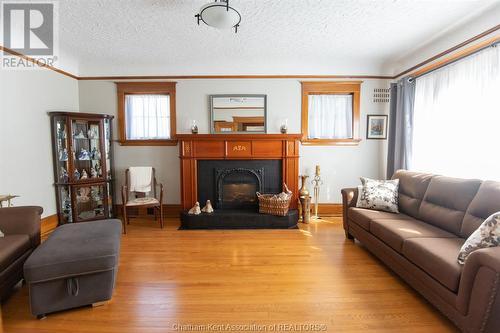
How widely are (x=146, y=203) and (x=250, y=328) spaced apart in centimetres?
256

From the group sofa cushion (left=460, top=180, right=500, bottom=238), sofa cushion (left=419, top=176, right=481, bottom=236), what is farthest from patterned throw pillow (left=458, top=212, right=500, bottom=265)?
sofa cushion (left=419, top=176, right=481, bottom=236)

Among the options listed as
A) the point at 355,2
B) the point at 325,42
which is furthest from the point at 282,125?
the point at 355,2

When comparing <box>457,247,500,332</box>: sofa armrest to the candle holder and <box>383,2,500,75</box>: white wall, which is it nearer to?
<box>383,2,500,75</box>: white wall

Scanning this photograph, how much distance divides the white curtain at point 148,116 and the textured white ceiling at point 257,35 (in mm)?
439

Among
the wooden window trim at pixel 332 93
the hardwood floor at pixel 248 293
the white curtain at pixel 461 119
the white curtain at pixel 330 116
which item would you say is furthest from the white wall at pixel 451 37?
the hardwood floor at pixel 248 293

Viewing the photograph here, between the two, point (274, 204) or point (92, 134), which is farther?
point (92, 134)

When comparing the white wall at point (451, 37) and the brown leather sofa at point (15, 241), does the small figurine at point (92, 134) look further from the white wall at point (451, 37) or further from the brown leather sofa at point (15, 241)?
the white wall at point (451, 37)

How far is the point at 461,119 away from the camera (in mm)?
2807

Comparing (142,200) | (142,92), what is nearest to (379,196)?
(142,200)

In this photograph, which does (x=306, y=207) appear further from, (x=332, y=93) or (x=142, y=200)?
(x=142, y=200)

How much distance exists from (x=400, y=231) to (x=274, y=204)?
5.74 ft

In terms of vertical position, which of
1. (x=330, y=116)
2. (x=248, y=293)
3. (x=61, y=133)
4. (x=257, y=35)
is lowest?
(x=248, y=293)

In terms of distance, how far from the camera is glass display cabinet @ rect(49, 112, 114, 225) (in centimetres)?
354

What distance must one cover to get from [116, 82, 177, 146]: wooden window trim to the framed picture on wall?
331 centimetres
